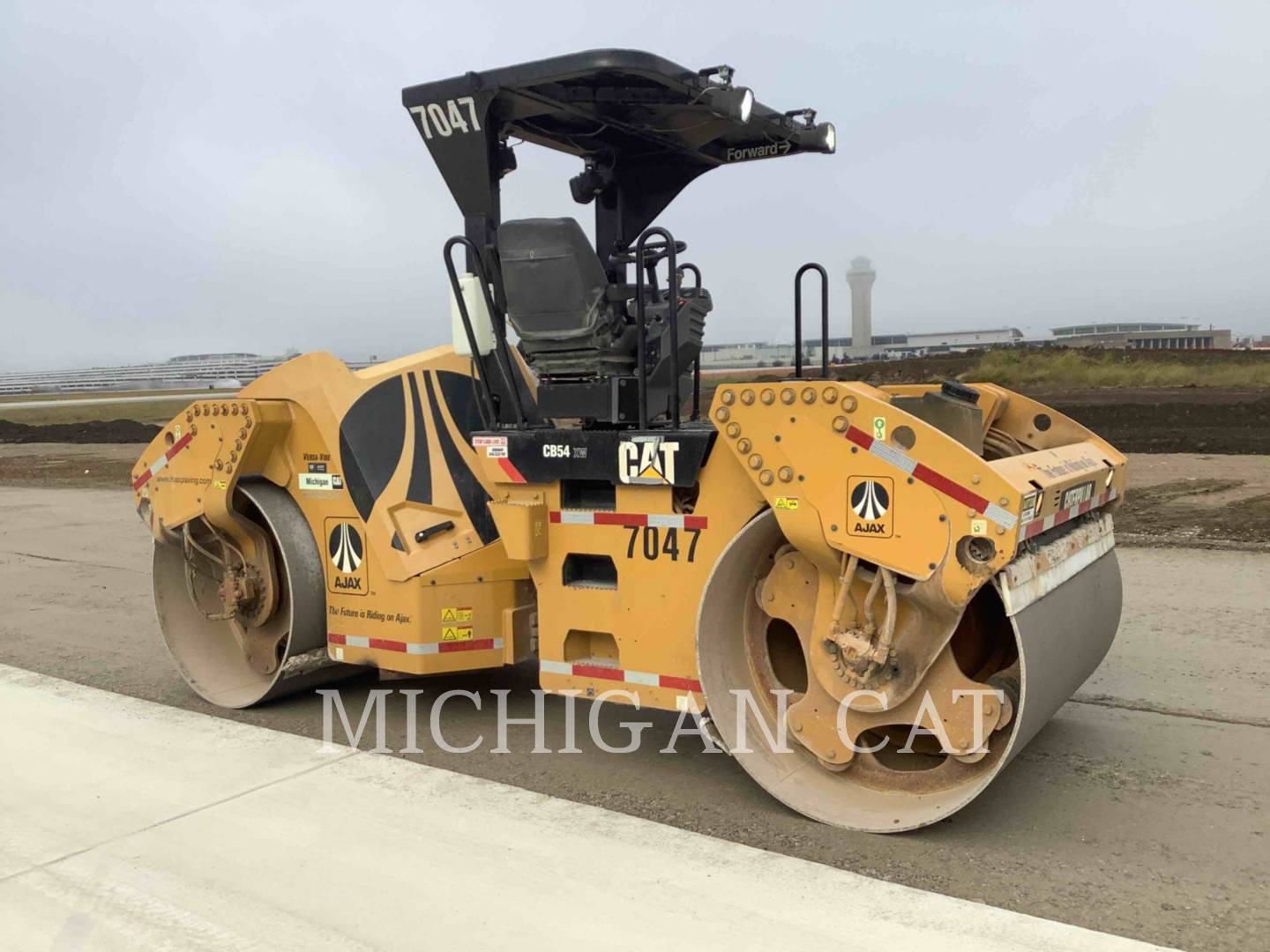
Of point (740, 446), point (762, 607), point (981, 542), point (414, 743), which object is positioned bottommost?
point (414, 743)

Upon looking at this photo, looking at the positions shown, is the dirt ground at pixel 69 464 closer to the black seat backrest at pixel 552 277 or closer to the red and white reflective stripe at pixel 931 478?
the black seat backrest at pixel 552 277

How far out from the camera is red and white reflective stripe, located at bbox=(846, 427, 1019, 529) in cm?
342

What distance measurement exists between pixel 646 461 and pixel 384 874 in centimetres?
179

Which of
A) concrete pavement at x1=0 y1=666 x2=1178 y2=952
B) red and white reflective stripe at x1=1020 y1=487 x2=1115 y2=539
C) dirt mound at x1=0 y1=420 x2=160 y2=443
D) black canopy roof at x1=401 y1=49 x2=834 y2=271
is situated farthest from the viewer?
dirt mound at x1=0 y1=420 x2=160 y2=443

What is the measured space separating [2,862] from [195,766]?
3.20ft

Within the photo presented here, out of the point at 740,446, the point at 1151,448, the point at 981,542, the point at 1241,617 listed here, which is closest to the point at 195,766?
the point at 740,446

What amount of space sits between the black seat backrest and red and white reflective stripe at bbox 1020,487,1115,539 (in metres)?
1.94

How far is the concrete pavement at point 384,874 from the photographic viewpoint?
310 cm

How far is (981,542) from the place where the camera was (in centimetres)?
349

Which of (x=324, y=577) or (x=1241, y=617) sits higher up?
(x=324, y=577)

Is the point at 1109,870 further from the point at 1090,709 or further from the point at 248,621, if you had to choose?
the point at 248,621

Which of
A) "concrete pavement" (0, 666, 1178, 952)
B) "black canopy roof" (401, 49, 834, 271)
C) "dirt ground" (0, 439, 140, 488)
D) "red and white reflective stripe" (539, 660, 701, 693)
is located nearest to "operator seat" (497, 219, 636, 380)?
"black canopy roof" (401, 49, 834, 271)

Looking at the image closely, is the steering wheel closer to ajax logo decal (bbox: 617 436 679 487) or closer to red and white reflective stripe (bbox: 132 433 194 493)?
ajax logo decal (bbox: 617 436 679 487)

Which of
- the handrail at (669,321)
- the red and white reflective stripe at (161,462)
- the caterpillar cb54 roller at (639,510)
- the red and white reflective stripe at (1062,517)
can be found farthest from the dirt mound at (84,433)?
the red and white reflective stripe at (1062,517)
